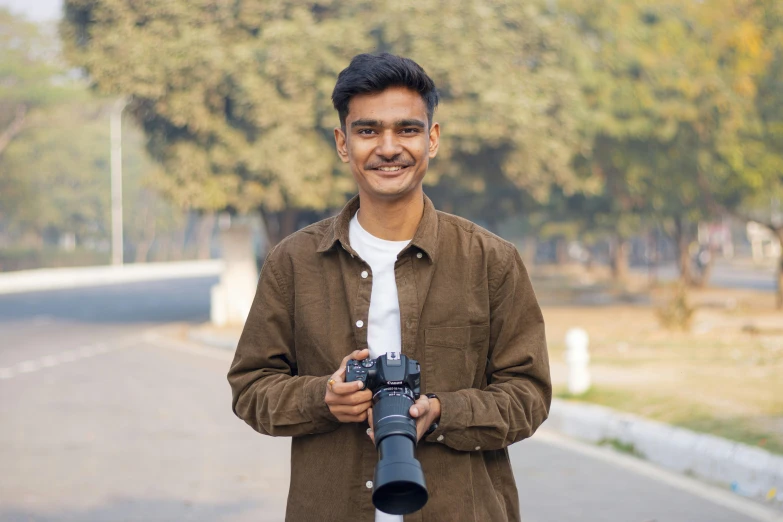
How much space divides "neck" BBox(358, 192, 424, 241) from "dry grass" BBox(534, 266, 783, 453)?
599 cm

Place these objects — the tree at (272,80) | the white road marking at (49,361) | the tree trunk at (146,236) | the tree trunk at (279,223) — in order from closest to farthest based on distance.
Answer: the white road marking at (49,361) < the tree at (272,80) < the tree trunk at (279,223) < the tree trunk at (146,236)

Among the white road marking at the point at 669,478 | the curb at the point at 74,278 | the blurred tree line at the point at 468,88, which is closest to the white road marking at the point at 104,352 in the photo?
the blurred tree line at the point at 468,88

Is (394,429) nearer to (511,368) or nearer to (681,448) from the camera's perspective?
(511,368)

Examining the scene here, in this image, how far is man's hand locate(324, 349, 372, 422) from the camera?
244 cm

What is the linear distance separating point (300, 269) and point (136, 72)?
723 inches

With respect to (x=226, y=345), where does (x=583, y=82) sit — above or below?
above

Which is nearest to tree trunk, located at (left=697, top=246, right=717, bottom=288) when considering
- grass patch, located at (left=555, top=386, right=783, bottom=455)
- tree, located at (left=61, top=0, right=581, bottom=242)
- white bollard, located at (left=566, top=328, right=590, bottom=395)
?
tree, located at (left=61, top=0, right=581, bottom=242)

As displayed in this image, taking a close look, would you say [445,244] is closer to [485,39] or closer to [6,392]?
[6,392]

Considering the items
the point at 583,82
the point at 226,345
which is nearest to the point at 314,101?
the point at 226,345

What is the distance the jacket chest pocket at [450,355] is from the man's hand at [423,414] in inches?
5.1

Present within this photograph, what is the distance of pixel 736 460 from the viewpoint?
7.74m

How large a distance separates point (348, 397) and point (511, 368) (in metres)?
0.46

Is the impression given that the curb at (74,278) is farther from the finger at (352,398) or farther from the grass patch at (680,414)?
the finger at (352,398)

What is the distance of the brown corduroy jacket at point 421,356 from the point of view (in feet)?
8.73
